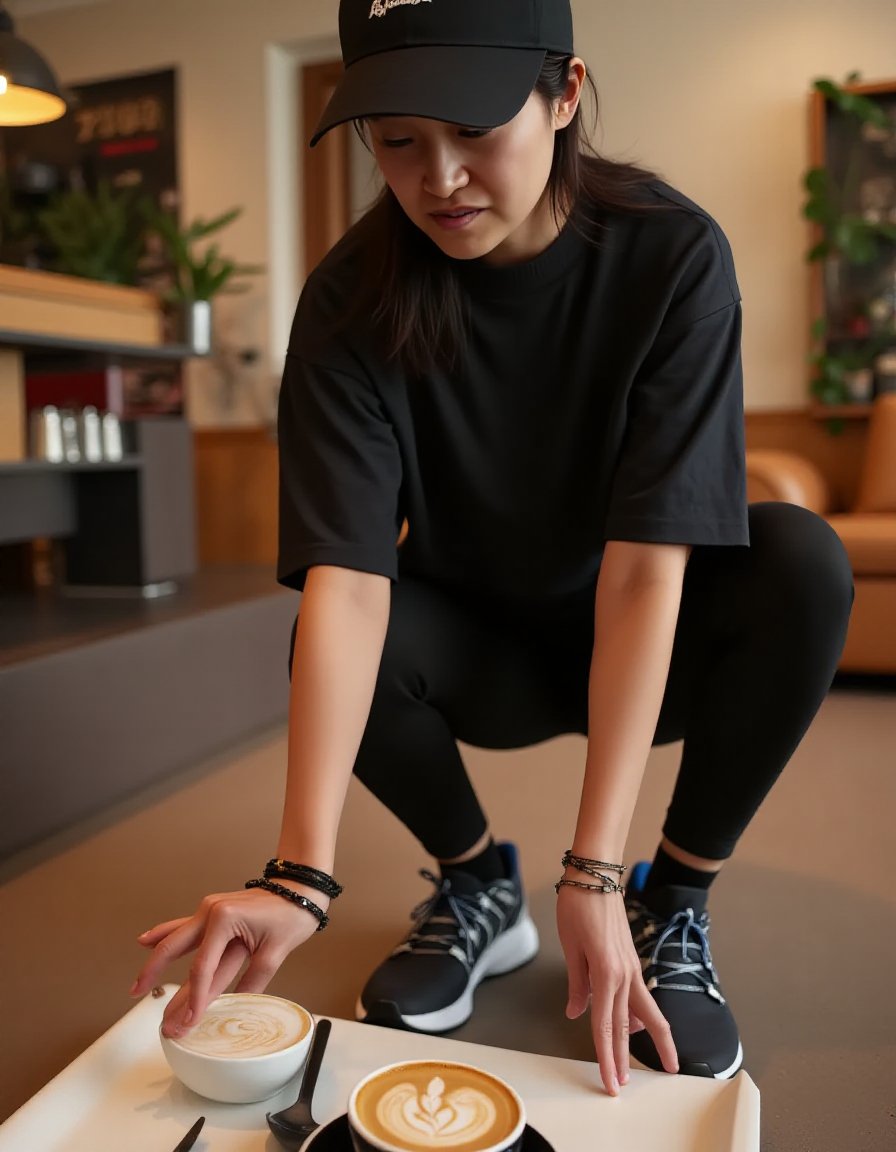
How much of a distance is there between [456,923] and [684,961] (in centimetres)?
25

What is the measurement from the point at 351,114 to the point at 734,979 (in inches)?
39.3

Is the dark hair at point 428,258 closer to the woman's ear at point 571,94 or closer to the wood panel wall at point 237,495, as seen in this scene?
the woman's ear at point 571,94

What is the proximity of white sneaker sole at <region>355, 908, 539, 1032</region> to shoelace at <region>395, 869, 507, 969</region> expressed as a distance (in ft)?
0.06

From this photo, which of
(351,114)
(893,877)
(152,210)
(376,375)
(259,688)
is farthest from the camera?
(152,210)

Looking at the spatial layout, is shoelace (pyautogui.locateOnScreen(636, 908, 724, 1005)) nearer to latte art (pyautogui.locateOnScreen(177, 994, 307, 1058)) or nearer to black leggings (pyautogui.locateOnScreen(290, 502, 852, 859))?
black leggings (pyautogui.locateOnScreen(290, 502, 852, 859))

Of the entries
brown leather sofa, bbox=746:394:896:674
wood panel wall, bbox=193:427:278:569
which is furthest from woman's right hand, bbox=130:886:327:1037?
wood panel wall, bbox=193:427:278:569

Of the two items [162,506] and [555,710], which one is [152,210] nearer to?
[162,506]

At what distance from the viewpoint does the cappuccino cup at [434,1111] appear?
60 cm

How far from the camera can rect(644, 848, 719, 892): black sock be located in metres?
1.09

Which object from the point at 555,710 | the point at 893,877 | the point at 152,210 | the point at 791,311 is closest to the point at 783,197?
the point at 791,311

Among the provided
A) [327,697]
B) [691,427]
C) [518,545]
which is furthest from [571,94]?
→ [327,697]

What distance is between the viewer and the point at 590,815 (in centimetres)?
83

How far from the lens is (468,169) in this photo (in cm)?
82

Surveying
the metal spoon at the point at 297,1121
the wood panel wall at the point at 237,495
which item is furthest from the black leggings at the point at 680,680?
the wood panel wall at the point at 237,495
